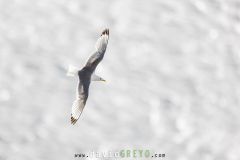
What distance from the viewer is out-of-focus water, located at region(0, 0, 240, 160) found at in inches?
976

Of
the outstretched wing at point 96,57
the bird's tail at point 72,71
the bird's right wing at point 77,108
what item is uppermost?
the outstretched wing at point 96,57

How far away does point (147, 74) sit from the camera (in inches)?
1040

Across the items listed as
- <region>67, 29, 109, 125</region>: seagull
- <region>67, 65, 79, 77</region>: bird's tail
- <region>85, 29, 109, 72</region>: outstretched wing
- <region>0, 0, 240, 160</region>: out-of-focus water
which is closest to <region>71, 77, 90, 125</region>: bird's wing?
<region>67, 29, 109, 125</region>: seagull

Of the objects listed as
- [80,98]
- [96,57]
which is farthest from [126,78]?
[80,98]

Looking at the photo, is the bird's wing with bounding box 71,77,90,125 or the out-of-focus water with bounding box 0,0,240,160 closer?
the bird's wing with bounding box 71,77,90,125

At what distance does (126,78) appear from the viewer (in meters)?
26.2

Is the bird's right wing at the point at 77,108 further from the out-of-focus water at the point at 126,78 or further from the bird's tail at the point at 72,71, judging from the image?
the out-of-focus water at the point at 126,78

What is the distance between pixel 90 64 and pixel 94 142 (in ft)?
7.45

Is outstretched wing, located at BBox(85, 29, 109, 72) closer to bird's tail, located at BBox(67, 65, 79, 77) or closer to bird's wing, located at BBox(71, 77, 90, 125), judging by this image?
bird's wing, located at BBox(71, 77, 90, 125)

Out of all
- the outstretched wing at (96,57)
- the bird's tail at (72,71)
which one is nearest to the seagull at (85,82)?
the outstretched wing at (96,57)

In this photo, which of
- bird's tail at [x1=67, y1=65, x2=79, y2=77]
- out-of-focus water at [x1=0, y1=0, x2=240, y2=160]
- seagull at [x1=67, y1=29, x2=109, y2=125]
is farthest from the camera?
out-of-focus water at [x1=0, y1=0, x2=240, y2=160]

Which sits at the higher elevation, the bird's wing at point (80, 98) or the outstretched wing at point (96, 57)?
the outstretched wing at point (96, 57)

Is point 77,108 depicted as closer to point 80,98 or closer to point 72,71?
point 80,98

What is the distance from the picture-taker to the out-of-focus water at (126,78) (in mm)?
24781
